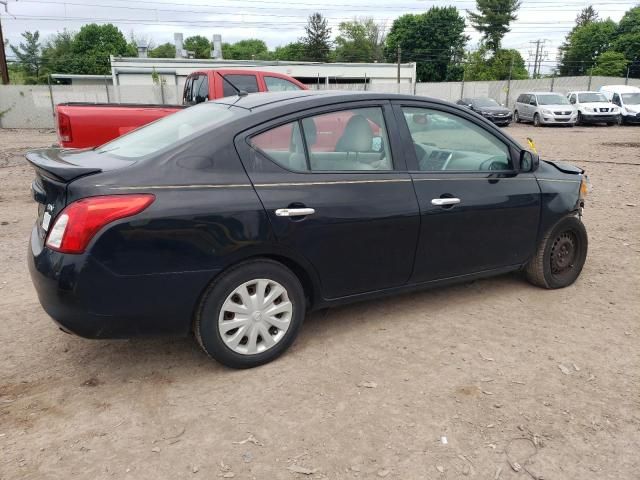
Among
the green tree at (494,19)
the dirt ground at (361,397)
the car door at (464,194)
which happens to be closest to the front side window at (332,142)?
the car door at (464,194)

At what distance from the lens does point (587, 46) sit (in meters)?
71.4

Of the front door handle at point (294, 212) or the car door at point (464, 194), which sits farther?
the car door at point (464, 194)

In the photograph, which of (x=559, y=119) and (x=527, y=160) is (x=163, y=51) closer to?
(x=559, y=119)

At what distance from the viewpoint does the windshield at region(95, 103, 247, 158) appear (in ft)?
10.7

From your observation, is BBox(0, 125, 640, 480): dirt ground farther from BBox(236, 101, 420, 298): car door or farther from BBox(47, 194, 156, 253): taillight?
BBox(47, 194, 156, 253): taillight

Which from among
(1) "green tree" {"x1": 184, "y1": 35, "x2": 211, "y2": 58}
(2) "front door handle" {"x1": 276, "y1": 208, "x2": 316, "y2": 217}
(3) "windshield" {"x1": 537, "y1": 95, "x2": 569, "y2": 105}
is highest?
(1) "green tree" {"x1": 184, "y1": 35, "x2": 211, "y2": 58}

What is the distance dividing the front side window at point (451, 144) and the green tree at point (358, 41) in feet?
292

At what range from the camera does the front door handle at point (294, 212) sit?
124 inches

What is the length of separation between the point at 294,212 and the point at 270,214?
154 mm

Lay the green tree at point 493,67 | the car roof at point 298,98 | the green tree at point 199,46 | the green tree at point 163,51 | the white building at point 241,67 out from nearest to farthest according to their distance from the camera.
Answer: the car roof at point 298,98 → the white building at point 241,67 → the green tree at point 493,67 → the green tree at point 163,51 → the green tree at point 199,46

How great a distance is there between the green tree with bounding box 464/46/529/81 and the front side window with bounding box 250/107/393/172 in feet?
172

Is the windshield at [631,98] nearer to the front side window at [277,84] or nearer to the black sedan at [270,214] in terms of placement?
the front side window at [277,84]

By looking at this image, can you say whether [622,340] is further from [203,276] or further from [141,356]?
[141,356]

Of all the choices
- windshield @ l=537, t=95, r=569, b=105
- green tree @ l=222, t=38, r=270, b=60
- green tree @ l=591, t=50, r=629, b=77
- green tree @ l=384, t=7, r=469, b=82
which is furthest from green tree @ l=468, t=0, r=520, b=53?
windshield @ l=537, t=95, r=569, b=105
